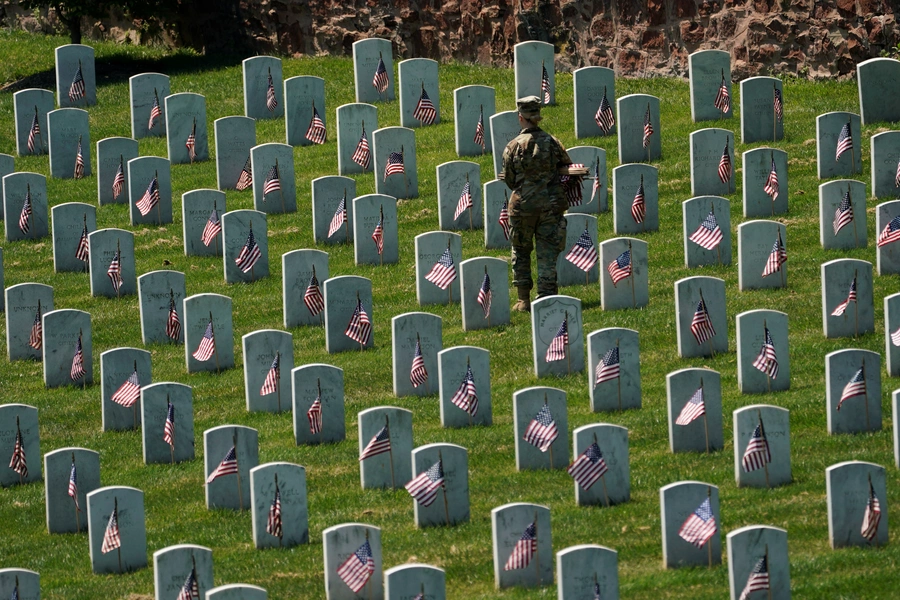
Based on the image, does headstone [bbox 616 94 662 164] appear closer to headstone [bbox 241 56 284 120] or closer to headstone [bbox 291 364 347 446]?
headstone [bbox 241 56 284 120]

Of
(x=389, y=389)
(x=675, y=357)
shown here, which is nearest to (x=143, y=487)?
(x=389, y=389)

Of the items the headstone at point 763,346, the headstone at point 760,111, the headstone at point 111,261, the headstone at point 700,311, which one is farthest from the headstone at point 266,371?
the headstone at point 760,111

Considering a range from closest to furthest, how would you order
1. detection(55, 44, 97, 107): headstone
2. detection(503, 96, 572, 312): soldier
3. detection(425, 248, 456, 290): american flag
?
detection(503, 96, 572, 312): soldier, detection(425, 248, 456, 290): american flag, detection(55, 44, 97, 107): headstone

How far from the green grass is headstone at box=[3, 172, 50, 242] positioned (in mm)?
372

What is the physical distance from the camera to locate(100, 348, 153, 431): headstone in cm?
1430

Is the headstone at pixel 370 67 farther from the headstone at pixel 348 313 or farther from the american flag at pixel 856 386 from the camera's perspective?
the american flag at pixel 856 386

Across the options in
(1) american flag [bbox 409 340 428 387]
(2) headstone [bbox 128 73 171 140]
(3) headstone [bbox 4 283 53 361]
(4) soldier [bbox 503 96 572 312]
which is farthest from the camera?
(2) headstone [bbox 128 73 171 140]

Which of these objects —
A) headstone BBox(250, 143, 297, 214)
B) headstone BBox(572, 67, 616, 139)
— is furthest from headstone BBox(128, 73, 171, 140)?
headstone BBox(572, 67, 616, 139)

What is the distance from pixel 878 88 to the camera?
1941cm

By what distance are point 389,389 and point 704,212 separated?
3740 mm

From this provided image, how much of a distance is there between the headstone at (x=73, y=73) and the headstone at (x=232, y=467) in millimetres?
12470

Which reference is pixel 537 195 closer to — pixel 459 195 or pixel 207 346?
pixel 459 195

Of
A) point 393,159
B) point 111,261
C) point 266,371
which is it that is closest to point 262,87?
point 393,159

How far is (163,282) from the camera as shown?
16094 millimetres
